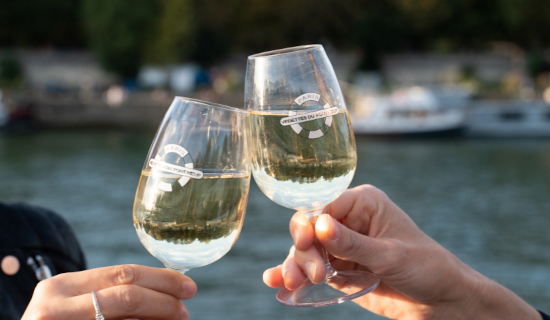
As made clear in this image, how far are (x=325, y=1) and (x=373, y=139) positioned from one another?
15.1 meters

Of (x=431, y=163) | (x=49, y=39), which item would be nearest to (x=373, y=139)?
(x=431, y=163)

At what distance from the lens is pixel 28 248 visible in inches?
69.7

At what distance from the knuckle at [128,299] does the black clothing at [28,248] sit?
28.7 inches

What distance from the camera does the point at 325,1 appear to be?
38125 millimetres

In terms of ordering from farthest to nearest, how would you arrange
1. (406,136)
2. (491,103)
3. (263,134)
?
(491,103) < (406,136) < (263,134)

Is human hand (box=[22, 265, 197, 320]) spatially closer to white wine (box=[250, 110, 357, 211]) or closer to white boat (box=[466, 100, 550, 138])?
white wine (box=[250, 110, 357, 211])

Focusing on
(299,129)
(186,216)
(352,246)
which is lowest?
(352,246)

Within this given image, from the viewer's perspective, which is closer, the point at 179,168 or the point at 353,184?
the point at 179,168

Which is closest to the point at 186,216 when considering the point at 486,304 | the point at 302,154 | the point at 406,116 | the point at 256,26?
the point at 302,154

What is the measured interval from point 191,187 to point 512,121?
26964 mm

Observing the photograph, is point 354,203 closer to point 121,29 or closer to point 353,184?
point 353,184

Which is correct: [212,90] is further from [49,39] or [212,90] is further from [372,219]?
[372,219]

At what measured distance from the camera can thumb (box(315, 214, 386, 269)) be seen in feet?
4.57

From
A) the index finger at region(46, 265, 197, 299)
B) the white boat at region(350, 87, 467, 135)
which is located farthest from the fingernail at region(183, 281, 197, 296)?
the white boat at region(350, 87, 467, 135)
